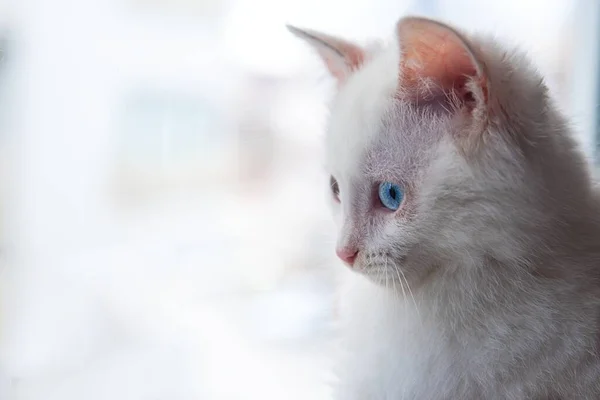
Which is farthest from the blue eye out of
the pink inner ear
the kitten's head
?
the pink inner ear

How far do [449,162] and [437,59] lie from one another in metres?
0.11

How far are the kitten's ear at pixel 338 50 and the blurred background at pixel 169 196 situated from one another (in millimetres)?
129

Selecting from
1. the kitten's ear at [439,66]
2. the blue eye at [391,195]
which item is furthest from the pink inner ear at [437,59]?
the blue eye at [391,195]

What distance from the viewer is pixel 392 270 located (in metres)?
0.68

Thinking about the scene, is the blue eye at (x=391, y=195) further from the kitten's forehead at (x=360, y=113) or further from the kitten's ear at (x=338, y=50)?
the kitten's ear at (x=338, y=50)

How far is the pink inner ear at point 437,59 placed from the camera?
607mm

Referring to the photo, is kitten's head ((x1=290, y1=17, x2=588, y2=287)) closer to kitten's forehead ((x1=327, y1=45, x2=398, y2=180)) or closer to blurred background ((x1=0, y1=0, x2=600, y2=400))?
kitten's forehead ((x1=327, y1=45, x2=398, y2=180))

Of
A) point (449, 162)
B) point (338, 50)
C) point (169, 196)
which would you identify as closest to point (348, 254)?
point (449, 162)

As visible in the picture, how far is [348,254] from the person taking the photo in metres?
0.70

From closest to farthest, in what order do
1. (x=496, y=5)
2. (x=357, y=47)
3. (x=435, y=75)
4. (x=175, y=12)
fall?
(x=435, y=75), (x=357, y=47), (x=175, y=12), (x=496, y=5)

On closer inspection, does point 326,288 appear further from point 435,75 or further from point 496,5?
point 496,5

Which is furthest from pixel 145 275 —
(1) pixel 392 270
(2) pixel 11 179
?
(1) pixel 392 270

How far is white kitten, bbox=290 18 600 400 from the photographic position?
2.10ft

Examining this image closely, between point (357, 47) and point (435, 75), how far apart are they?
0.68 feet
